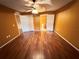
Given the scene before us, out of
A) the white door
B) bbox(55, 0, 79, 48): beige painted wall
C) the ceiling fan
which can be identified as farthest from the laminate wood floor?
the white door

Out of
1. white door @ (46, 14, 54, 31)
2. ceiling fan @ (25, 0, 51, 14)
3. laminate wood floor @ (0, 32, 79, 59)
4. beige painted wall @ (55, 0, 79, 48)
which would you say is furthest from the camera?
white door @ (46, 14, 54, 31)

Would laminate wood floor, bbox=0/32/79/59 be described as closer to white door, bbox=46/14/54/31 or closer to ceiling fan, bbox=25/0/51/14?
ceiling fan, bbox=25/0/51/14

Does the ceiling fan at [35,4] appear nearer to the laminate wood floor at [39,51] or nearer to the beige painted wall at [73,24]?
the beige painted wall at [73,24]

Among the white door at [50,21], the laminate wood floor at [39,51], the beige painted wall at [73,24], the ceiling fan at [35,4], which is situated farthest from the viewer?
the white door at [50,21]

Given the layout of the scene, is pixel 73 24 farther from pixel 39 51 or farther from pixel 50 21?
pixel 50 21

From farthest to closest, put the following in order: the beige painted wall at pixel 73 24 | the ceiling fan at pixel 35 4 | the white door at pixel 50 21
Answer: the white door at pixel 50 21 < the ceiling fan at pixel 35 4 < the beige painted wall at pixel 73 24

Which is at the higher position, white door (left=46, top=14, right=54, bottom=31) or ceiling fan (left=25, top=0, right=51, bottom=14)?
ceiling fan (left=25, top=0, right=51, bottom=14)

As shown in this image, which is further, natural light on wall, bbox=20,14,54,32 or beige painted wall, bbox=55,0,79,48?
natural light on wall, bbox=20,14,54,32

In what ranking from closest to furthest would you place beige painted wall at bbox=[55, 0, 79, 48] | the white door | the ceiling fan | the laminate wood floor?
the laminate wood floor < beige painted wall at bbox=[55, 0, 79, 48] < the ceiling fan < the white door

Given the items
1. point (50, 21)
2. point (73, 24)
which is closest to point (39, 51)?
point (73, 24)

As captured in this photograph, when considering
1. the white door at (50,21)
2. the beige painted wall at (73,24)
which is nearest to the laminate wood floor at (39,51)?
the beige painted wall at (73,24)

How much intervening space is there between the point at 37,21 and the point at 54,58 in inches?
252

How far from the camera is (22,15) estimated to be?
8.16 m

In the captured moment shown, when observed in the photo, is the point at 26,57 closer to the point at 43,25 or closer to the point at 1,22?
the point at 1,22
